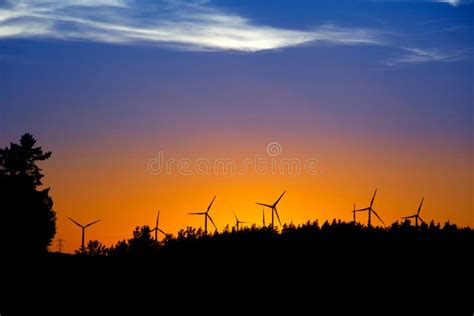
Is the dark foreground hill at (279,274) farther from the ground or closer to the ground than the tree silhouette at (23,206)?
closer to the ground

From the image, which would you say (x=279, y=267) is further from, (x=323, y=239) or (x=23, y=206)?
(x=23, y=206)

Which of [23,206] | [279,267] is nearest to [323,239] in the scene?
[279,267]

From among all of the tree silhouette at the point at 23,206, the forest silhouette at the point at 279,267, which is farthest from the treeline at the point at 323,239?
the tree silhouette at the point at 23,206

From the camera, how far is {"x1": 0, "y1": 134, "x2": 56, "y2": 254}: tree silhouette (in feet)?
472

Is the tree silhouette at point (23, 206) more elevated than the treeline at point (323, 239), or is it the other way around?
the tree silhouette at point (23, 206)

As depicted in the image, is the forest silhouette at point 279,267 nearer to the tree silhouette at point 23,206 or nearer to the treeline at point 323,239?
the treeline at point 323,239

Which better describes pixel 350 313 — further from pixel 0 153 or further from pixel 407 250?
pixel 0 153

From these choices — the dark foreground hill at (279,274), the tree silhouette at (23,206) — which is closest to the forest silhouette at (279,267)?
the dark foreground hill at (279,274)

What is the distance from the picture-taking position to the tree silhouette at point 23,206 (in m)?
144

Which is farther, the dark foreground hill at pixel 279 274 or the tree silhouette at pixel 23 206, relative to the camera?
the tree silhouette at pixel 23 206

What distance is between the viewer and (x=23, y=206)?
14850 cm

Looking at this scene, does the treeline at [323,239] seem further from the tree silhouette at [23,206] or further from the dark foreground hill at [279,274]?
the tree silhouette at [23,206]

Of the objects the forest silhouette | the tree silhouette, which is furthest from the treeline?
A: the tree silhouette

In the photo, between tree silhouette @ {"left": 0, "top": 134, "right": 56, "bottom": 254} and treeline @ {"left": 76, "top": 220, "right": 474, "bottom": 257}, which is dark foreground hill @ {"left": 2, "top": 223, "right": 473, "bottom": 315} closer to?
treeline @ {"left": 76, "top": 220, "right": 474, "bottom": 257}
